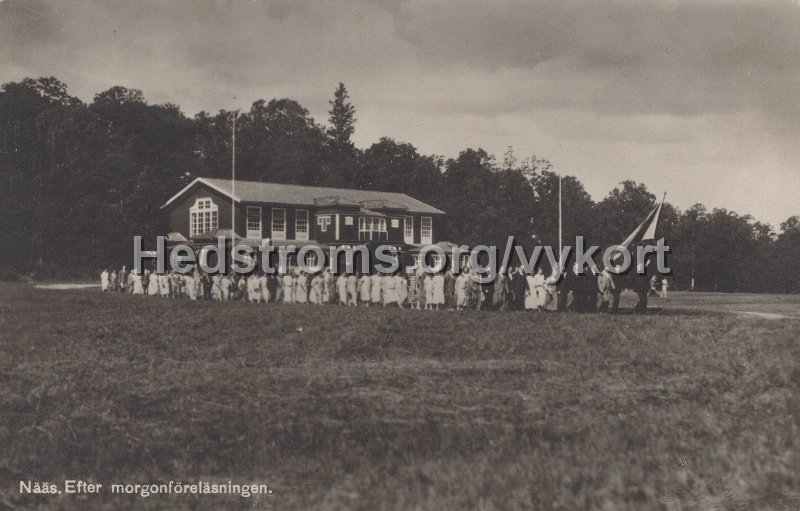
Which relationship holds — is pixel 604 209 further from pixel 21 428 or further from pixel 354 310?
pixel 21 428

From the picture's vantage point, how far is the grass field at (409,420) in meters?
6.59

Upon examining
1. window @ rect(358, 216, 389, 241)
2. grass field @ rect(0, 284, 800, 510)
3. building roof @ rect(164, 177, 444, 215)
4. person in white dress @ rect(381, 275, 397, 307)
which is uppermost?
building roof @ rect(164, 177, 444, 215)

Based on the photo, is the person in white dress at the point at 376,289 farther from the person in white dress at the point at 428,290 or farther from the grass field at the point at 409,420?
the grass field at the point at 409,420

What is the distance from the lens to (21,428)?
8.33 m

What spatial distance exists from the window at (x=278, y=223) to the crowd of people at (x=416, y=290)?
55.9 ft

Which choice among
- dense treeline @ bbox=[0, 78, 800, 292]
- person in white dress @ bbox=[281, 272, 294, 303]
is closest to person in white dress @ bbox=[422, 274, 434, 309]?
person in white dress @ bbox=[281, 272, 294, 303]

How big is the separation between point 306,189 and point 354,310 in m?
34.3

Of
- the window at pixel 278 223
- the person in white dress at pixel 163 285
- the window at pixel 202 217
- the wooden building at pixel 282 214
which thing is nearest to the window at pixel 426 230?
the wooden building at pixel 282 214

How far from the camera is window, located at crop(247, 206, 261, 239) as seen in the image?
Result: 49594 millimetres

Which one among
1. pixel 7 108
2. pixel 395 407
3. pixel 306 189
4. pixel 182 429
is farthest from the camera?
pixel 306 189

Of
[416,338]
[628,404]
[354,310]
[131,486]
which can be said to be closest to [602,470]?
[628,404]

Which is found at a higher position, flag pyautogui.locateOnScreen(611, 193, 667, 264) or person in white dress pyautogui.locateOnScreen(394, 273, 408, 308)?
flag pyautogui.locateOnScreen(611, 193, 667, 264)

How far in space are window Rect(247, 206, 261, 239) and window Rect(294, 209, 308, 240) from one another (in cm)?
321

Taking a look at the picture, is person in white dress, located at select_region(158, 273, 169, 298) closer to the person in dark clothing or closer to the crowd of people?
the crowd of people
